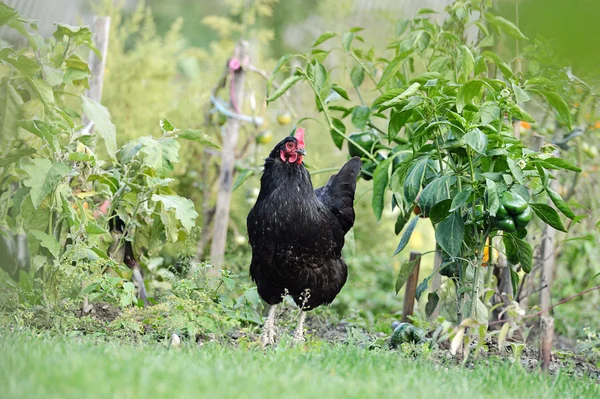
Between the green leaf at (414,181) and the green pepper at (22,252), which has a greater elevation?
the green leaf at (414,181)

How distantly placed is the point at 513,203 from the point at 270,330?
61.1 inches

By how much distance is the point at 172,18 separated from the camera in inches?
750

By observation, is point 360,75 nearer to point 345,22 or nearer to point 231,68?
point 231,68

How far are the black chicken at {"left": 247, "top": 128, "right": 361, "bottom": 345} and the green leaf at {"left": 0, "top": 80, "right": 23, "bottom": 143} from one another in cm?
136

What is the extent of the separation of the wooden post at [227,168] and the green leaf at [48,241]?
2.21 metres

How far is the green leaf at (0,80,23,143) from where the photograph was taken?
3.38 meters

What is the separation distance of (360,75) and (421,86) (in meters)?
1.04

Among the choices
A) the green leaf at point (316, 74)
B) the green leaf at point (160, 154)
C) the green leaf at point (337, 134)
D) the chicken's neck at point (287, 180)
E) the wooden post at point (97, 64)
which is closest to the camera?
the green leaf at point (160, 154)

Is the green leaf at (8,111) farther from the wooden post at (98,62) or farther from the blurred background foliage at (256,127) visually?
the wooden post at (98,62)

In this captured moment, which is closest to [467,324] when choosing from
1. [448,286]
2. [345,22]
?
[448,286]

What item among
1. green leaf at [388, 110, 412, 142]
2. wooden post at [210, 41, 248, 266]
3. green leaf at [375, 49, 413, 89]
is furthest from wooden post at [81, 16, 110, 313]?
green leaf at [388, 110, 412, 142]

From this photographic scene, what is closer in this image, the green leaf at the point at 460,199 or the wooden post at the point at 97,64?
the green leaf at the point at 460,199

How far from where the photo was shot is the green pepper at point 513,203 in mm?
3031

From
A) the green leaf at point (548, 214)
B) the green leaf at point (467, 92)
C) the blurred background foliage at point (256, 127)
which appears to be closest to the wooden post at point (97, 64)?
the blurred background foliage at point (256, 127)
